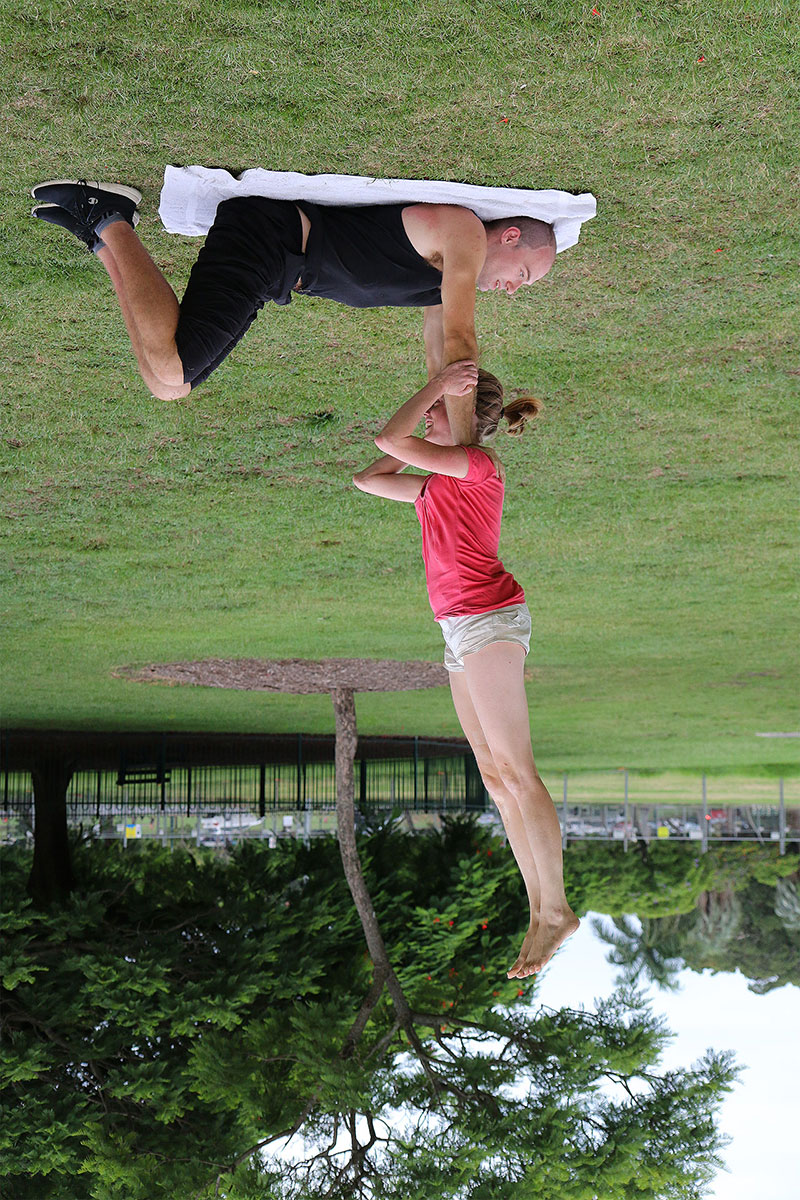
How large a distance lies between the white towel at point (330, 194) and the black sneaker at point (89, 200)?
1.27ft

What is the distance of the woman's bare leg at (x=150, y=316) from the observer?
3.50 m

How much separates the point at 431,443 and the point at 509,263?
3.84ft

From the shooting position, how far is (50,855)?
1161 centimetres

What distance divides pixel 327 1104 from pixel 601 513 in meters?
6.01

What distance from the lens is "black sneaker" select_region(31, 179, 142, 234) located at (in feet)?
12.9

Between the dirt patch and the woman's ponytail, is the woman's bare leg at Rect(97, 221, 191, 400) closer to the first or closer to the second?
the woman's ponytail

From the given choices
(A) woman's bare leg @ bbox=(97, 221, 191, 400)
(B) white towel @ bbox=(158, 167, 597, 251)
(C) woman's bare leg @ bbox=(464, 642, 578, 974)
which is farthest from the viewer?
(B) white towel @ bbox=(158, 167, 597, 251)

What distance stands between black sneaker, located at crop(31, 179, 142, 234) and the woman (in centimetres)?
142

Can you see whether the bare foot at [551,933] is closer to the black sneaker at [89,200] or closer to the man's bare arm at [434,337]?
the man's bare arm at [434,337]

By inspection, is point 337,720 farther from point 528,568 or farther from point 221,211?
point 221,211

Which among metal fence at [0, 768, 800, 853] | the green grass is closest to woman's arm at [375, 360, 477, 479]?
the green grass

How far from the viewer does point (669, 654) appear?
1194cm

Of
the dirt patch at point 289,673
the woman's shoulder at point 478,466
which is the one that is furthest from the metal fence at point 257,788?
the woman's shoulder at point 478,466

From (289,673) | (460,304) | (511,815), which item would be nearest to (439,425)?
(460,304)
